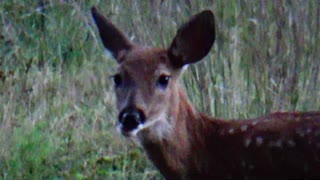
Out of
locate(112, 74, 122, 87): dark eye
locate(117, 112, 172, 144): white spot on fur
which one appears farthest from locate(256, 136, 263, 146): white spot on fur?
locate(112, 74, 122, 87): dark eye

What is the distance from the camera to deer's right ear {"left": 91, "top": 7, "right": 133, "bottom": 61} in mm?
9047

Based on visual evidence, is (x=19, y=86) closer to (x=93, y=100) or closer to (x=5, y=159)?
(x=93, y=100)

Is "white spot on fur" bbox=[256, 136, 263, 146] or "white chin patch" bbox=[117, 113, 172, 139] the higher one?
"white chin patch" bbox=[117, 113, 172, 139]

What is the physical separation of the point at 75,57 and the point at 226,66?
2508mm

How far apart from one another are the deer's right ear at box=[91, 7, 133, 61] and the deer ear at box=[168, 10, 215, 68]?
15.6 inches

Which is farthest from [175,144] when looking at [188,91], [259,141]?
[188,91]

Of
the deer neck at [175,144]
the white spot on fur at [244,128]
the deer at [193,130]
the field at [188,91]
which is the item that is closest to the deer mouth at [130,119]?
the deer at [193,130]

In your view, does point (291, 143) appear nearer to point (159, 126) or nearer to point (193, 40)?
point (159, 126)

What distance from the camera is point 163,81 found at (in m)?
8.55

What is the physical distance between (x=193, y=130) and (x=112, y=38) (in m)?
0.90

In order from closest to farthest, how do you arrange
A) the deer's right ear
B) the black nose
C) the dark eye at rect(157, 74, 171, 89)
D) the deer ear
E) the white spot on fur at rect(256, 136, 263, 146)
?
the black nose, the white spot on fur at rect(256, 136, 263, 146), the dark eye at rect(157, 74, 171, 89), the deer ear, the deer's right ear

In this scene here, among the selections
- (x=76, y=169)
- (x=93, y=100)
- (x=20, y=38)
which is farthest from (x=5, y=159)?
(x=20, y=38)

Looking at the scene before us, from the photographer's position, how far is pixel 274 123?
8516 mm

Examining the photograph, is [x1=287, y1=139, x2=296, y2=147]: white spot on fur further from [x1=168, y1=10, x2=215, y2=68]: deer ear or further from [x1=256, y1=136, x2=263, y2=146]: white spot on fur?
[x1=168, y1=10, x2=215, y2=68]: deer ear
